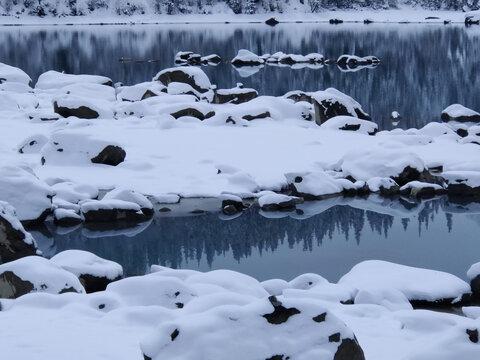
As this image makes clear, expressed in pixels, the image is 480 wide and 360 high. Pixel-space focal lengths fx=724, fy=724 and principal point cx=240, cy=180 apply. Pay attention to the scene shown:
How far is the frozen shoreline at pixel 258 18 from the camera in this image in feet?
327

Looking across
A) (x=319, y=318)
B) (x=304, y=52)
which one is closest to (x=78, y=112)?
(x=319, y=318)

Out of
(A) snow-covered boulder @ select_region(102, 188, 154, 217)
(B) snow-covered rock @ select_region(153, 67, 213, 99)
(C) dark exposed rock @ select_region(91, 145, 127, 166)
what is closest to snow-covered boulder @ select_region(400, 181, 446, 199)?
(A) snow-covered boulder @ select_region(102, 188, 154, 217)

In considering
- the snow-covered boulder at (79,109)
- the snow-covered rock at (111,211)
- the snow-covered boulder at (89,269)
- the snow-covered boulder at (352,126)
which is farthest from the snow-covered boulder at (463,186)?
the snow-covered boulder at (79,109)

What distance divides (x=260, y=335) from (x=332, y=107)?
20.6 meters

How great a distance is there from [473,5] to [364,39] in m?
48.7

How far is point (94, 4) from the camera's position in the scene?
4043 inches

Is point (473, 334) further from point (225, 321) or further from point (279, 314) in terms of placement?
point (225, 321)

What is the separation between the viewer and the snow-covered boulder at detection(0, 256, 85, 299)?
950 centimetres

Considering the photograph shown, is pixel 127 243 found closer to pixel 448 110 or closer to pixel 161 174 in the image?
pixel 161 174

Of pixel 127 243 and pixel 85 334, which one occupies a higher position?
pixel 85 334

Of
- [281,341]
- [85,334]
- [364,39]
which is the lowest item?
[364,39]

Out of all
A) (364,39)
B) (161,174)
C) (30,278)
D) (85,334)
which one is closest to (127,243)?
(161,174)

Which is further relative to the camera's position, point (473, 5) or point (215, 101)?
point (473, 5)

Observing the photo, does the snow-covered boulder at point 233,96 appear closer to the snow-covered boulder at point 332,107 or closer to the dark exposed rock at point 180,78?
the dark exposed rock at point 180,78
